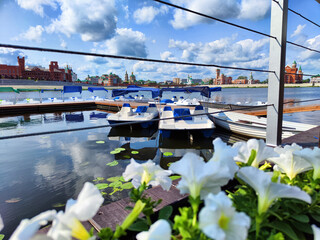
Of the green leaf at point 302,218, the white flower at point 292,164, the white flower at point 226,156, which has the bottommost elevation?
the green leaf at point 302,218

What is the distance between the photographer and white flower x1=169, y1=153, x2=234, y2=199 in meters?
0.41

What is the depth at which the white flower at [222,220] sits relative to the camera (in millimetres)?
298

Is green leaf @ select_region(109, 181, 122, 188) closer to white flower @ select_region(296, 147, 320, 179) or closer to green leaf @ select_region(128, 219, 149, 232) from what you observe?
green leaf @ select_region(128, 219, 149, 232)

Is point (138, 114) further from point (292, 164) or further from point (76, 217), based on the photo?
point (76, 217)

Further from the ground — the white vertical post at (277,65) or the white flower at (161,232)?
the white vertical post at (277,65)

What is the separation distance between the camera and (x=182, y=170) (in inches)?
16.7

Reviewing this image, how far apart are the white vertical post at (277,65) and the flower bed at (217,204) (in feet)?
4.03


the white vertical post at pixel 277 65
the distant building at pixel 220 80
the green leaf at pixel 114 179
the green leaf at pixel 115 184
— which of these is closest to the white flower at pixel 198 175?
the white vertical post at pixel 277 65

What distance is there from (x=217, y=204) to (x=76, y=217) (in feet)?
0.83

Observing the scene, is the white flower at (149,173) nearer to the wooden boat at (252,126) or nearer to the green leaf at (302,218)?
the green leaf at (302,218)

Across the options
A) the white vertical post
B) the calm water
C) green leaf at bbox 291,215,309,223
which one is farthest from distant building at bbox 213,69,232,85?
green leaf at bbox 291,215,309,223

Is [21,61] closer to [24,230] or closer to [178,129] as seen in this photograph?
[178,129]

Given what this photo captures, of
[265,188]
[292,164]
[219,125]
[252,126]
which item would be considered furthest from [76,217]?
[219,125]

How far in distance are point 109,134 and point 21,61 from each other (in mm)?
59625
